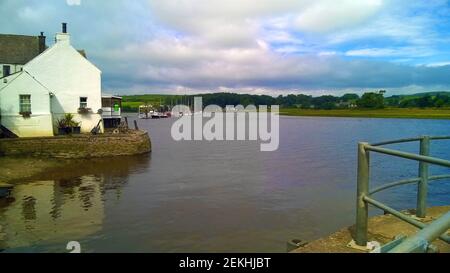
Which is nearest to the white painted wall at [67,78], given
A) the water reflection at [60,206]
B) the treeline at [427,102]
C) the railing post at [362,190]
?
the water reflection at [60,206]

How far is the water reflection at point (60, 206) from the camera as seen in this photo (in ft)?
38.1

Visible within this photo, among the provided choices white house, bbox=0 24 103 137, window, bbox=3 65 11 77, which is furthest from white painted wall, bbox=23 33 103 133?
window, bbox=3 65 11 77

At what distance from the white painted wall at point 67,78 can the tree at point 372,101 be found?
138 metres

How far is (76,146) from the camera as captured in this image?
27938mm

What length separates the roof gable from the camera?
122ft

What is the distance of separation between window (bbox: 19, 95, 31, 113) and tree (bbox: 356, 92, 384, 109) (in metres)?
143

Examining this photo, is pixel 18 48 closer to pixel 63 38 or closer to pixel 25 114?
pixel 63 38

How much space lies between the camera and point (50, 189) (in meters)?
18.4

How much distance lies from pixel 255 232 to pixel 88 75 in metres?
24.7

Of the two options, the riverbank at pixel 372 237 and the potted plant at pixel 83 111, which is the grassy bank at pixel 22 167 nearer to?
the potted plant at pixel 83 111

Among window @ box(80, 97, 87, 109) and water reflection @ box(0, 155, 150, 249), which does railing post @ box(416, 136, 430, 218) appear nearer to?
water reflection @ box(0, 155, 150, 249)

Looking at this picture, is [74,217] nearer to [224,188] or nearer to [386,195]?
[224,188]

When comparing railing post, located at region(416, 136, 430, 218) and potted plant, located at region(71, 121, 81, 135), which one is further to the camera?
potted plant, located at region(71, 121, 81, 135)
